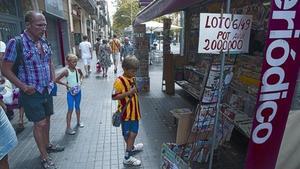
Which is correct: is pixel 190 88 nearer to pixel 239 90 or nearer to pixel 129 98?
pixel 239 90

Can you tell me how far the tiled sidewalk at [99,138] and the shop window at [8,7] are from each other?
333cm

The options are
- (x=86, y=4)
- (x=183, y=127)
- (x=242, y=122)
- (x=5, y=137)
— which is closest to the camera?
(x=5, y=137)

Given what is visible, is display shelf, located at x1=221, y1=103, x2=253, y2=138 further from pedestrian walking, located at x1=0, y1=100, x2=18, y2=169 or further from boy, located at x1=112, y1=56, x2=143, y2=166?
pedestrian walking, located at x1=0, y1=100, x2=18, y2=169

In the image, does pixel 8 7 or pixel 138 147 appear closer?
pixel 138 147

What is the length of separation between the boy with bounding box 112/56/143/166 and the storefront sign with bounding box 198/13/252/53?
102cm

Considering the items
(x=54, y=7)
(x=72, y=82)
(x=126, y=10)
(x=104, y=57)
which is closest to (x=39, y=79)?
(x=72, y=82)

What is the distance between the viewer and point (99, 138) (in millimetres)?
4746

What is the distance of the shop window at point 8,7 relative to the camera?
8.05 m

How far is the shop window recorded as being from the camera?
26.4ft

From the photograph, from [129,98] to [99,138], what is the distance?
1629 millimetres

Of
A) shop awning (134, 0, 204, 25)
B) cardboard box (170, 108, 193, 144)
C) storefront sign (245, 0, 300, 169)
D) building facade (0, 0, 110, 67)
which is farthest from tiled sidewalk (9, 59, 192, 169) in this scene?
building facade (0, 0, 110, 67)

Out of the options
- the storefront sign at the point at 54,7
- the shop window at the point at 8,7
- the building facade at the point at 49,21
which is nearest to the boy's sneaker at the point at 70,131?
the building facade at the point at 49,21

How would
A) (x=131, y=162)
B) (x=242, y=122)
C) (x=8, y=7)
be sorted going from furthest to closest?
(x=8, y=7) < (x=242, y=122) < (x=131, y=162)

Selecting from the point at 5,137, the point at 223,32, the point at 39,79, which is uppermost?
the point at 223,32
